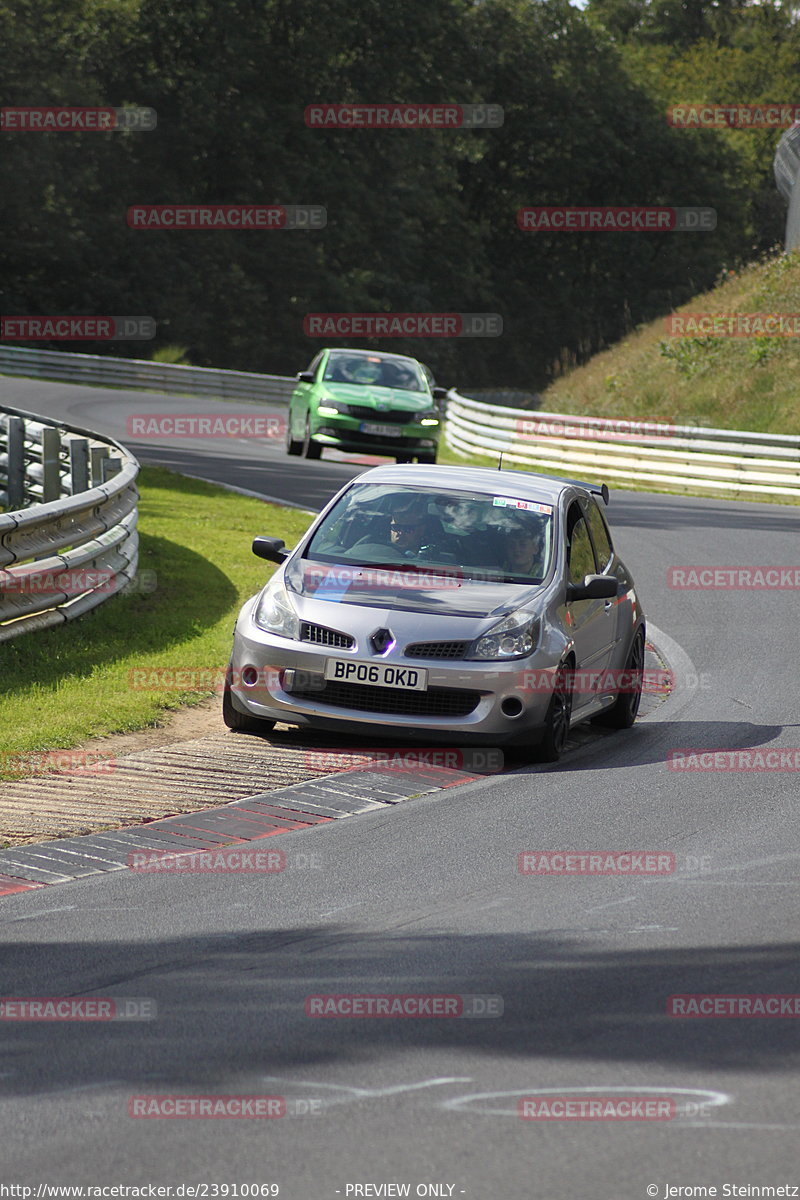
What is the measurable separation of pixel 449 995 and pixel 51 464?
12.5 m

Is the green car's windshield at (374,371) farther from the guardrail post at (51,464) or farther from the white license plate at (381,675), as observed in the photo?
the white license plate at (381,675)

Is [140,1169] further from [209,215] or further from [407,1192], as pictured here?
[209,215]

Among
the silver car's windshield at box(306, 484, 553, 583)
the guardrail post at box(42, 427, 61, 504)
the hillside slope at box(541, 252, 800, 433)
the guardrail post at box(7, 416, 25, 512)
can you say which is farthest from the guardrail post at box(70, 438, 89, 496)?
the hillside slope at box(541, 252, 800, 433)

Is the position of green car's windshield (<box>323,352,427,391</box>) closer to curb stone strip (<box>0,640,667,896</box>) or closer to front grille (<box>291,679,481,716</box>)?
front grille (<box>291,679,481,716</box>)

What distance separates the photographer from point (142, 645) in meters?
12.3

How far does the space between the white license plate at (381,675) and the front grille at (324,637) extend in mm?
129

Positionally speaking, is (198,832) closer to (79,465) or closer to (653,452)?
(79,465)

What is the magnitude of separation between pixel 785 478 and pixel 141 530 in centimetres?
1381

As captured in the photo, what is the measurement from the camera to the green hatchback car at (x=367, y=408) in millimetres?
26719

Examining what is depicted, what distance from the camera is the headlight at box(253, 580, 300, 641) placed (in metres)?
9.53

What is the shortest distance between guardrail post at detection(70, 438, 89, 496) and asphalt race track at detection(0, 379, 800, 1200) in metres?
8.37

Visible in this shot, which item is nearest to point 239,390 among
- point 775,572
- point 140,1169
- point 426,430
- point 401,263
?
point 426,430

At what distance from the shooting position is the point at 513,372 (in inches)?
2977

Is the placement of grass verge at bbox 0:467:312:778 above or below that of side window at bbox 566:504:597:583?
below
